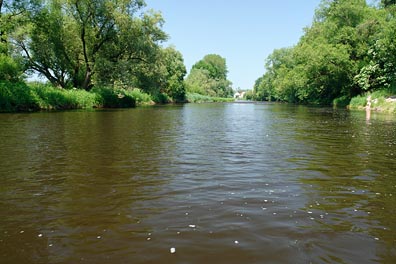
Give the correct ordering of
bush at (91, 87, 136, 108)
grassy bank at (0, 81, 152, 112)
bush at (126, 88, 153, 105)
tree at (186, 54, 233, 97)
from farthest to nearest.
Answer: tree at (186, 54, 233, 97), bush at (126, 88, 153, 105), bush at (91, 87, 136, 108), grassy bank at (0, 81, 152, 112)

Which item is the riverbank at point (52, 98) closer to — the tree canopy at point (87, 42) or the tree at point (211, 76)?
the tree canopy at point (87, 42)

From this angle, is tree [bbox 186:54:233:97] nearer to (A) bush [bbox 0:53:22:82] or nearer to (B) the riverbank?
(B) the riverbank

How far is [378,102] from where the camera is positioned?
3806 centimetres

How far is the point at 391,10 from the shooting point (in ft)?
157

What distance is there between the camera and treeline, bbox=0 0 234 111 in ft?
132

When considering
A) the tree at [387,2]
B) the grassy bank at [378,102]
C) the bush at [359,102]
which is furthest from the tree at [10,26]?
the tree at [387,2]

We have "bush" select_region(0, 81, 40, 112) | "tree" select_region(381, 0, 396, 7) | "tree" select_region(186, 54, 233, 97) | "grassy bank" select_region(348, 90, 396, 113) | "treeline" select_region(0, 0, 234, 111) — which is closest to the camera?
"bush" select_region(0, 81, 40, 112)

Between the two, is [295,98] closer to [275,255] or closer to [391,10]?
[391,10]

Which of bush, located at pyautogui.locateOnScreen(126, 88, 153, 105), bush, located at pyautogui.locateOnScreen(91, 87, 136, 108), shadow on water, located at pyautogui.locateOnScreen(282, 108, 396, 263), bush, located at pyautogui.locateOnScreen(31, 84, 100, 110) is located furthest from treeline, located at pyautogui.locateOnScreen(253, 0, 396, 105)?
shadow on water, located at pyautogui.locateOnScreen(282, 108, 396, 263)

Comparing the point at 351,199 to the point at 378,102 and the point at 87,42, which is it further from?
the point at 87,42

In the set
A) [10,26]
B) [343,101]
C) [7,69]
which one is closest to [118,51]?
[10,26]

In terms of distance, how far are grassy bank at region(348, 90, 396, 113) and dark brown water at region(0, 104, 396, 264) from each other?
89.0 ft

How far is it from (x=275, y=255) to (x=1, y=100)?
2934cm

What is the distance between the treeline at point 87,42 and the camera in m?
40.3
